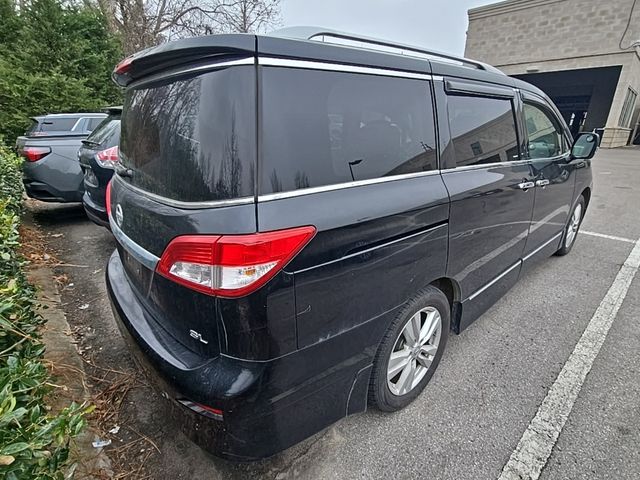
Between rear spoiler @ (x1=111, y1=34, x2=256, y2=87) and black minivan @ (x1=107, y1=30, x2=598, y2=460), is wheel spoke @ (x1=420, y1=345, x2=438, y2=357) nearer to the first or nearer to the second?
black minivan @ (x1=107, y1=30, x2=598, y2=460)

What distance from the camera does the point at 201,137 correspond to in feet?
4.47

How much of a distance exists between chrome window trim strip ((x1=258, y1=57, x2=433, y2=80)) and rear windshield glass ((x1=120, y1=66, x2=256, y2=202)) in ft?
0.30

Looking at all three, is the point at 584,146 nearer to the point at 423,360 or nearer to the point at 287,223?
the point at 423,360

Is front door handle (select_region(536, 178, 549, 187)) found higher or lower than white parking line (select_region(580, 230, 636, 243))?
higher

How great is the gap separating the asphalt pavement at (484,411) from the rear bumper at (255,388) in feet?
1.12

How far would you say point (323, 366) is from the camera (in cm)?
153

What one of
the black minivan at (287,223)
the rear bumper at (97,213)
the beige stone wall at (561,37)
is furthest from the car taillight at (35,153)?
the beige stone wall at (561,37)

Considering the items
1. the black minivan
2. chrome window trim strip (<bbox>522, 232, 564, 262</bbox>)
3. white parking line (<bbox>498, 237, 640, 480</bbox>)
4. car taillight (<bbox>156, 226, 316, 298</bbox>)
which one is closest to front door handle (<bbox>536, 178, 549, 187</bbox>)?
chrome window trim strip (<bbox>522, 232, 564, 262</bbox>)

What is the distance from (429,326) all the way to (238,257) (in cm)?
137

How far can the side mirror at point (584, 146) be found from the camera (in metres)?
3.46

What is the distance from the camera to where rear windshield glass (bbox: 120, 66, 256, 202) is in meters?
1.27

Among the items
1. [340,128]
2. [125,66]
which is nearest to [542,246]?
[340,128]

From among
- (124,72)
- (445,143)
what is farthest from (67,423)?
(445,143)

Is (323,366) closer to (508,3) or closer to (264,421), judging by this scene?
(264,421)
